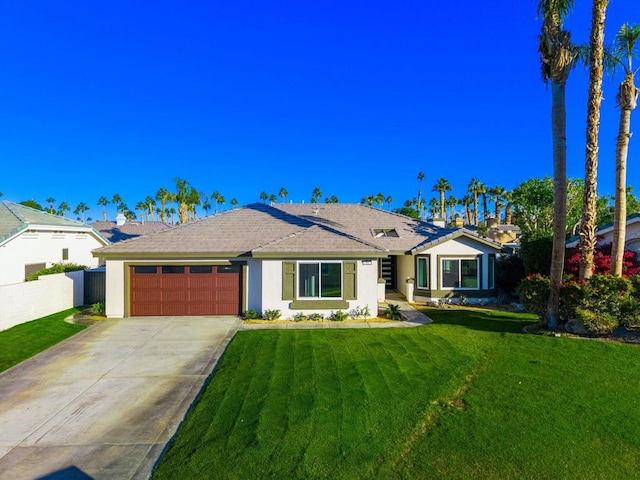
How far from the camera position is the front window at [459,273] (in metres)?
17.7

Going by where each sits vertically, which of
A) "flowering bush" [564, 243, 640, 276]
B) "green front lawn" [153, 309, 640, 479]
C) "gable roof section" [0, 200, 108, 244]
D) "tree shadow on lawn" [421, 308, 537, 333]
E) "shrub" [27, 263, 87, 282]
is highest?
"gable roof section" [0, 200, 108, 244]

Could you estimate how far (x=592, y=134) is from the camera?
1114cm

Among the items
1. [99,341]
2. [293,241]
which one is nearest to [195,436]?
[99,341]

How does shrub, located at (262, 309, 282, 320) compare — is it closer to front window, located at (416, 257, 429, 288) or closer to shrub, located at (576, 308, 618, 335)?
front window, located at (416, 257, 429, 288)

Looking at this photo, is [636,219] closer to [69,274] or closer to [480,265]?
[480,265]

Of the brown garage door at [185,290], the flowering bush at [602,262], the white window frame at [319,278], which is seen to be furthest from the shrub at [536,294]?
the brown garage door at [185,290]

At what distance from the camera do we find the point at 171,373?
848 centimetres

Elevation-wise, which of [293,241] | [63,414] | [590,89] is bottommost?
[63,414]

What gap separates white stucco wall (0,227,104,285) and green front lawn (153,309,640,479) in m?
13.5

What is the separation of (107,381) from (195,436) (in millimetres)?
3811

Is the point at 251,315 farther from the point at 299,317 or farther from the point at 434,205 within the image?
the point at 434,205

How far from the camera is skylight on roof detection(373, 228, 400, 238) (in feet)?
68.2

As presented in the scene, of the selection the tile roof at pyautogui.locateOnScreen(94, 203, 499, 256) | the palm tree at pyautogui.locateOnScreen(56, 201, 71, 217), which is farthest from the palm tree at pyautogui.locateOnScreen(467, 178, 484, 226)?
the palm tree at pyautogui.locateOnScreen(56, 201, 71, 217)

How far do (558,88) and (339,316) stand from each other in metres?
10.8
